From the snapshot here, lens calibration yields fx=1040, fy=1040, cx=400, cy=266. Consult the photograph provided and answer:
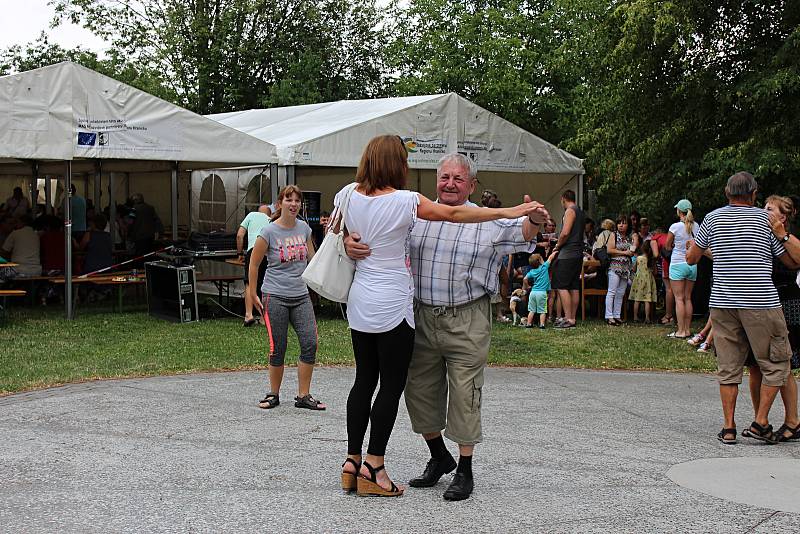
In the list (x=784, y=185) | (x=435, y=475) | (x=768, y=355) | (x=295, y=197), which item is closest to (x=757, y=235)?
(x=768, y=355)

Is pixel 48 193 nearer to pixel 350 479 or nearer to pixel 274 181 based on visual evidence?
pixel 274 181

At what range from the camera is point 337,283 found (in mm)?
5430

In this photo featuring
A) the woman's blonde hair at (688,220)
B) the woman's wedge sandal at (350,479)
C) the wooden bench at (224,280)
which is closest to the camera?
the woman's wedge sandal at (350,479)

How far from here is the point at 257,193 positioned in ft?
59.3

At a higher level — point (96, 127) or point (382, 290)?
point (96, 127)

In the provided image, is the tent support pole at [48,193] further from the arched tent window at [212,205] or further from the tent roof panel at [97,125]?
the tent roof panel at [97,125]

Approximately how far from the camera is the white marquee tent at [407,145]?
1586cm

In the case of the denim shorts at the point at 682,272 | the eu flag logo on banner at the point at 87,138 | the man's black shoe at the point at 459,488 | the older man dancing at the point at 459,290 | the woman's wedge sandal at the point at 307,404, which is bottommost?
the woman's wedge sandal at the point at 307,404

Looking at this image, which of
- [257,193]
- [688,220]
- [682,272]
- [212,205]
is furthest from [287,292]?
[212,205]

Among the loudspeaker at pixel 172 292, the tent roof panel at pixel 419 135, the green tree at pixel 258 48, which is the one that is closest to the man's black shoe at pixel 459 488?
the loudspeaker at pixel 172 292

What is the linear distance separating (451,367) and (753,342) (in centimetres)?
249

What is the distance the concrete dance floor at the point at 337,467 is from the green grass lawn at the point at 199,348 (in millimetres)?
1166

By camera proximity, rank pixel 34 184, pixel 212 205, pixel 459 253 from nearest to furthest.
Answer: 1. pixel 459 253
2. pixel 212 205
3. pixel 34 184

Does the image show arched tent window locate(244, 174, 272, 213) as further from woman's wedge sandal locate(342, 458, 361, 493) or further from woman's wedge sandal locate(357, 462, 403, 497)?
woman's wedge sandal locate(357, 462, 403, 497)
